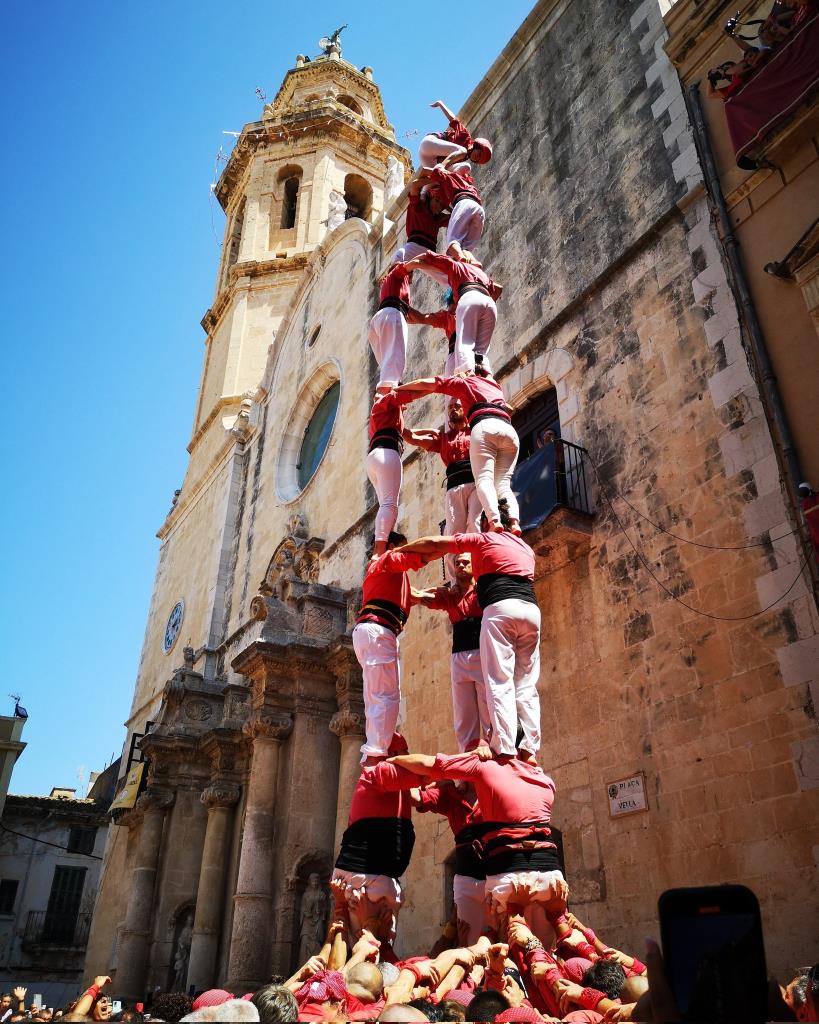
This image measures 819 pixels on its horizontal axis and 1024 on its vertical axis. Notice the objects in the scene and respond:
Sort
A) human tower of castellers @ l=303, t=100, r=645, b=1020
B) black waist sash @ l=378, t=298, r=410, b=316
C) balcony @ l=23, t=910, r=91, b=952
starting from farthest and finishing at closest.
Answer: balcony @ l=23, t=910, r=91, b=952 → black waist sash @ l=378, t=298, r=410, b=316 → human tower of castellers @ l=303, t=100, r=645, b=1020

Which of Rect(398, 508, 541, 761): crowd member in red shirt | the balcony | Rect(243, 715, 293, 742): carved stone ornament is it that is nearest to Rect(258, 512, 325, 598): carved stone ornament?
Rect(243, 715, 293, 742): carved stone ornament

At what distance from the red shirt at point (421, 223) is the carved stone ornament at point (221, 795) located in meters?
10.3

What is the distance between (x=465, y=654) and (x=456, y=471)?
171 cm

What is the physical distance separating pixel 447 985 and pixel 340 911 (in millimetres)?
1597

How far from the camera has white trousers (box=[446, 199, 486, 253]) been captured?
29.6 feet

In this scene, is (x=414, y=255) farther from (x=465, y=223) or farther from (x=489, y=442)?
(x=489, y=442)

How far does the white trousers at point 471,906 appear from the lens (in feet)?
18.2

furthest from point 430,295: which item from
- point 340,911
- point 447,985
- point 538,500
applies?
point 447,985

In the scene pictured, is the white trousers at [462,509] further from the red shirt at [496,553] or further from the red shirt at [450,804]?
the red shirt at [450,804]

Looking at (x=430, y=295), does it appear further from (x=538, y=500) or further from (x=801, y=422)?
(x=801, y=422)

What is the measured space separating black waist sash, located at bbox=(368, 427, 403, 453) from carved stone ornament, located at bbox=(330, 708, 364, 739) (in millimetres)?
5704

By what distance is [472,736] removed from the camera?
21.7 feet

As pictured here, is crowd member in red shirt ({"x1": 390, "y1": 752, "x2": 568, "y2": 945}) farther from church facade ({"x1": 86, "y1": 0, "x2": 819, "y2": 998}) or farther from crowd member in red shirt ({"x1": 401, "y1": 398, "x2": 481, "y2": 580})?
church facade ({"x1": 86, "y1": 0, "x2": 819, "y2": 998})

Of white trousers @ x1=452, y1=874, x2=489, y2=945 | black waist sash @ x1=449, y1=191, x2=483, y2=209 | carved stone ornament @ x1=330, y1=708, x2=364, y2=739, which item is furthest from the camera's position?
carved stone ornament @ x1=330, y1=708, x2=364, y2=739
